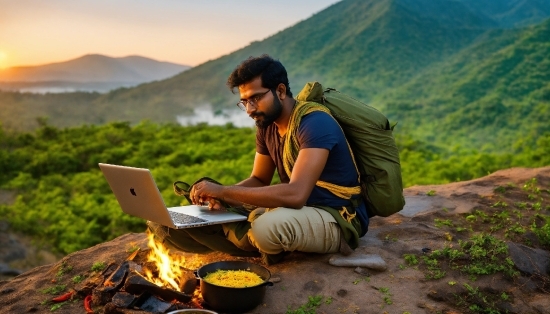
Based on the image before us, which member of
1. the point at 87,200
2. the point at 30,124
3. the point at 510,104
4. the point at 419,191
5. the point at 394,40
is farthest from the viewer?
the point at 394,40

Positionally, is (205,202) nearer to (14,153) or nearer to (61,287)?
(61,287)

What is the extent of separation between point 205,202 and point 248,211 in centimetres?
38

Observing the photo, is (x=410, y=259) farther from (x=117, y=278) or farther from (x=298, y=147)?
(x=117, y=278)

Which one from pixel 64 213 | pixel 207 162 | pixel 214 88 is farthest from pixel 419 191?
pixel 214 88

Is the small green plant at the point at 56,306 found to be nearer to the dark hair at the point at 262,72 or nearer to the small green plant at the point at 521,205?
the dark hair at the point at 262,72

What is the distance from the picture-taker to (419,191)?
247 inches

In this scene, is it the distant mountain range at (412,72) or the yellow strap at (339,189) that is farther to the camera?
the distant mountain range at (412,72)

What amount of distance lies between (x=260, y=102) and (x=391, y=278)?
156 cm

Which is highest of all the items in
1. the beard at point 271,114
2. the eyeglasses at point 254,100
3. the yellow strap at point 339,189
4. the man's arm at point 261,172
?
the eyeglasses at point 254,100

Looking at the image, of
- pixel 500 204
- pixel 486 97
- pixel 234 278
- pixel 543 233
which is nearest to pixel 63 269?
pixel 234 278

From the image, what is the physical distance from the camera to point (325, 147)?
3492 mm

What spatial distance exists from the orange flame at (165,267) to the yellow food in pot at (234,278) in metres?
0.29

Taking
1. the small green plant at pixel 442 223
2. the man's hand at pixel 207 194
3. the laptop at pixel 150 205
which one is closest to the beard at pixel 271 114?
the man's hand at pixel 207 194

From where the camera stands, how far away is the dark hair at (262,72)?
144 inches
